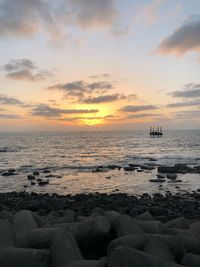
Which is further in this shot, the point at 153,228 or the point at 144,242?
the point at 153,228

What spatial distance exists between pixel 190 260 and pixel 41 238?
267cm

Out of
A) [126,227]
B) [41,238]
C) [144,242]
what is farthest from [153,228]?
[41,238]

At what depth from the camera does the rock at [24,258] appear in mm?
5586

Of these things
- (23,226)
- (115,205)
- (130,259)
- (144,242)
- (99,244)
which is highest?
(130,259)

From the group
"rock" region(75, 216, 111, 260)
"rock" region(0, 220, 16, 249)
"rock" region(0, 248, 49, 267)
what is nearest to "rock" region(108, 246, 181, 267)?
"rock" region(0, 248, 49, 267)

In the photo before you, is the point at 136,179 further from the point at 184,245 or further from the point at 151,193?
the point at 184,245

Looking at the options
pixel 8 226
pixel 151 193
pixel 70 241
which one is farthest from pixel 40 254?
pixel 151 193

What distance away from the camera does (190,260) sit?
222 inches

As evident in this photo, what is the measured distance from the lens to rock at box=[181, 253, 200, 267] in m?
5.56

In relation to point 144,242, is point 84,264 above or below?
below

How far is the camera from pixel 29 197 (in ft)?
66.7

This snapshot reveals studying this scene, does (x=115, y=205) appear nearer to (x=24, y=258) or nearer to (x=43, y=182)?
(x=24, y=258)

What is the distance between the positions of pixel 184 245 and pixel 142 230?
98 cm

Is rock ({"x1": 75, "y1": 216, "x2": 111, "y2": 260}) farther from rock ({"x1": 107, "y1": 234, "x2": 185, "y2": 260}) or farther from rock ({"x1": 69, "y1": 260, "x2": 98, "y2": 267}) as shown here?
rock ({"x1": 69, "y1": 260, "x2": 98, "y2": 267})
